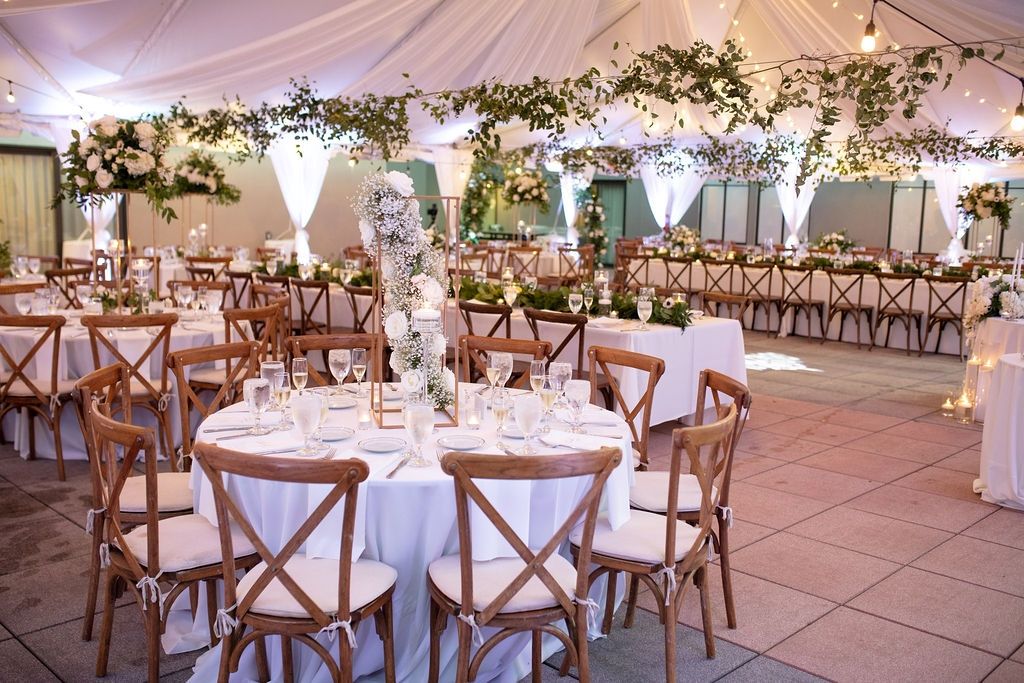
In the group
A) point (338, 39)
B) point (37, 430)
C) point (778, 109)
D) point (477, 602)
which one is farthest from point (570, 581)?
point (338, 39)

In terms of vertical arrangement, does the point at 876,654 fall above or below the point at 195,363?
below

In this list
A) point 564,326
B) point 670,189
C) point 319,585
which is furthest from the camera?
point 670,189

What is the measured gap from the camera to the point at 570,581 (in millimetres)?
2699

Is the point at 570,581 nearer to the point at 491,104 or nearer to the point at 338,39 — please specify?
the point at 491,104

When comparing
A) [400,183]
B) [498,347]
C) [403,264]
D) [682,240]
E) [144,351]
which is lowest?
[144,351]

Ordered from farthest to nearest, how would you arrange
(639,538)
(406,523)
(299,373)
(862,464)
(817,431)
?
(817,431), (862,464), (299,373), (639,538), (406,523)

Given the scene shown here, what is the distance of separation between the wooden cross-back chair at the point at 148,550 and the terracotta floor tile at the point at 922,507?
134 inches

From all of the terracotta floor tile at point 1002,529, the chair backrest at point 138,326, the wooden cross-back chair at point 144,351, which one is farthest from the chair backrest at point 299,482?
the terracotta floor tile at point 1002,529

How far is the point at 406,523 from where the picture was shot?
9.10ft

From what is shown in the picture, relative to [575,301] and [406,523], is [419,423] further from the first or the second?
[575,301]

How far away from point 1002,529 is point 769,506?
3.69 ft

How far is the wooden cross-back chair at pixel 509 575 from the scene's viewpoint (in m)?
2.41

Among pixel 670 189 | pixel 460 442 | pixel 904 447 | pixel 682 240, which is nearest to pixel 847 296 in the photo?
pixel 682 240

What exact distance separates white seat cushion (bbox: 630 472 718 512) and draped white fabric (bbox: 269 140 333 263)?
956cm
